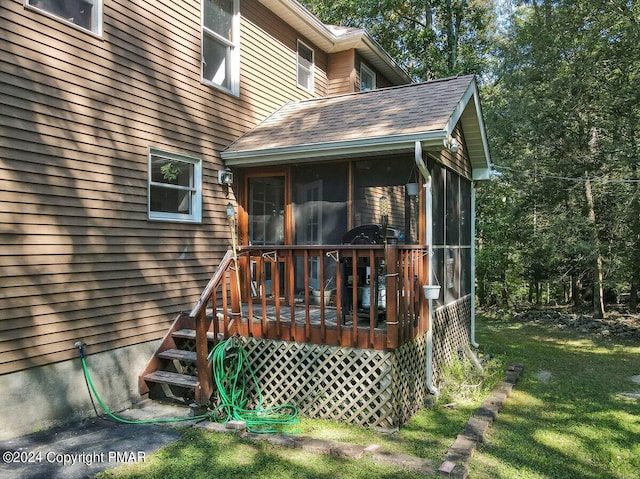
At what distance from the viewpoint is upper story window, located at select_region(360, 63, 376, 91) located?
404 inches

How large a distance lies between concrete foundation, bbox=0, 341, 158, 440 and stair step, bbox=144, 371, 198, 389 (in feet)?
0.58

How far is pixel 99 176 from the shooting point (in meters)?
4.77

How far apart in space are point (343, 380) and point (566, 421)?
2453 millimetres

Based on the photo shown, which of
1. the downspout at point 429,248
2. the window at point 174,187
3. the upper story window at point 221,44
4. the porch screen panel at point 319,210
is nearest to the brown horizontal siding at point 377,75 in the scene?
the upper story window at point 221,44

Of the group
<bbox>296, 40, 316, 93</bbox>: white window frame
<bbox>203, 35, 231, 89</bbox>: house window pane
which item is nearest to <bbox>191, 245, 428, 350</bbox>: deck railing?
<bbox>203, 35, 231, 89</bbox>: house window pane

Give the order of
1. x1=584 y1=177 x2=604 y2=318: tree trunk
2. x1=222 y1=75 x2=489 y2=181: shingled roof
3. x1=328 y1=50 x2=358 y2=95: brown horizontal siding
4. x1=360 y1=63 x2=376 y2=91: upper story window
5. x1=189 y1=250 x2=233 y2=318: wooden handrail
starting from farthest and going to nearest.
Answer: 1. x1=584 y1=177 x2=604 y2=318: tree trunk
2. x1=360 y1=63 x2=376 y2=91: upper story window
3. x1=328 y1=50 x2=358 y2=95: brown horizontal siding
4. x1=222 y1=75 x2=489 y2=181: shingled roof
5. x1=189 y1=250 x2=233 y2=318: wooden handrail

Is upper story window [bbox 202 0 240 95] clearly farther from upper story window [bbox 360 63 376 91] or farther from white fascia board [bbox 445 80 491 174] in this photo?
upper story window [bbox 360 63 376 91]

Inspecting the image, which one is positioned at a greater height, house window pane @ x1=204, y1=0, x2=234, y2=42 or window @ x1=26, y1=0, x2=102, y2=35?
house window pane @ x1=204, y1=0, x2=234, y2=42

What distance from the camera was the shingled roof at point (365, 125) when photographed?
525 cm

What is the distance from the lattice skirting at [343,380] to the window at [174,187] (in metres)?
1.91

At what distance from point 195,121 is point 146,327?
277cm

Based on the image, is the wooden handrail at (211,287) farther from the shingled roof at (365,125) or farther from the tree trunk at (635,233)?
the tree trunk at (635,233)

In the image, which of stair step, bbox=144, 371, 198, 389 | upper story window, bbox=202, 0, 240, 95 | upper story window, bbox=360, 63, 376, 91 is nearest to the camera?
stair step, bbox=144, 371, 198, 389

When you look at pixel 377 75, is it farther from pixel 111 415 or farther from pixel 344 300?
pixel 111 415
